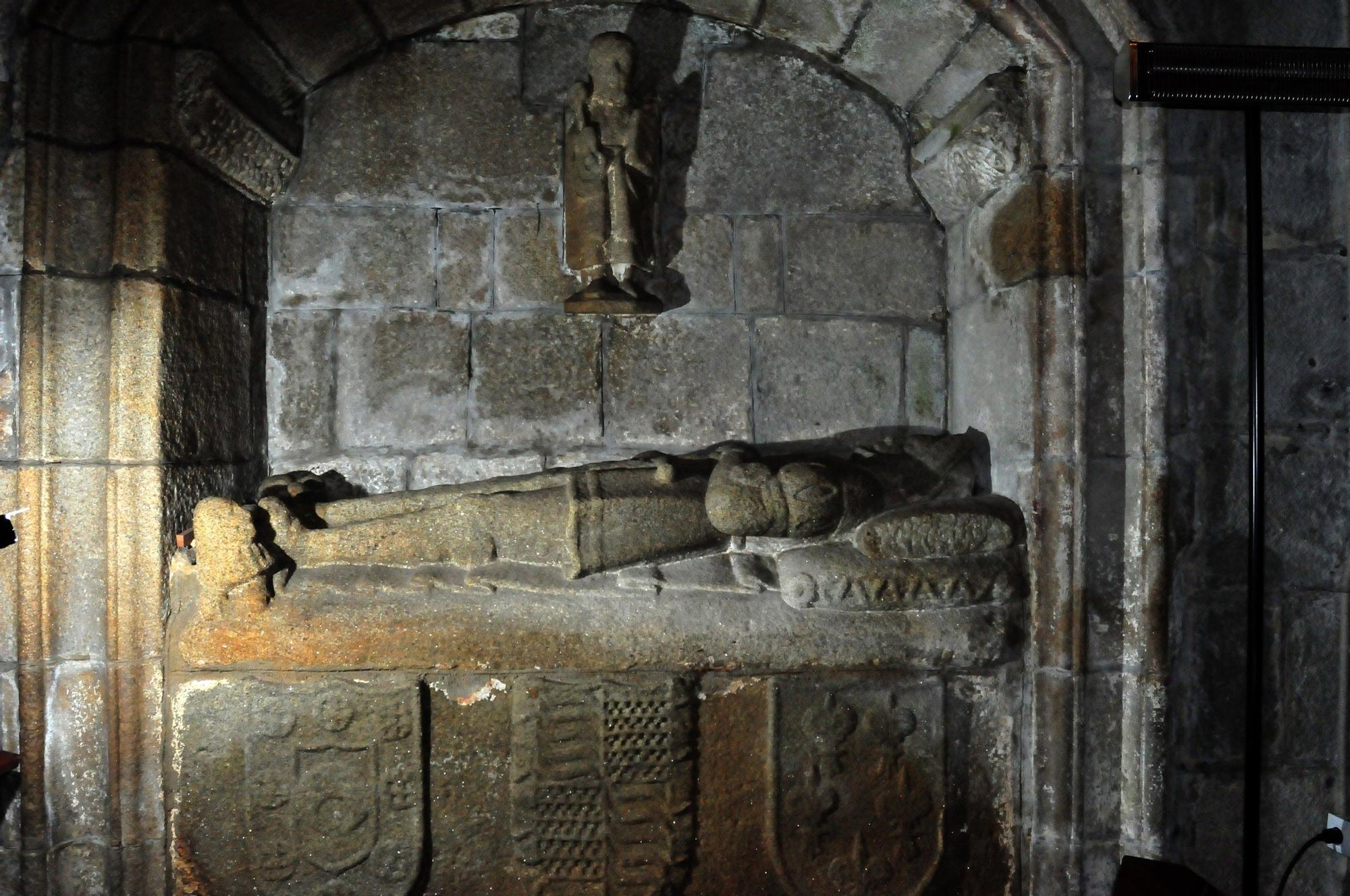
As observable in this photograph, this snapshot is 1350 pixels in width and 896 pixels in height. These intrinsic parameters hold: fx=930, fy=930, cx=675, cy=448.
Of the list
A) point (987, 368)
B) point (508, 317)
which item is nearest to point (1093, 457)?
point (987, 368)

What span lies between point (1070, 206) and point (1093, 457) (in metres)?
0.68

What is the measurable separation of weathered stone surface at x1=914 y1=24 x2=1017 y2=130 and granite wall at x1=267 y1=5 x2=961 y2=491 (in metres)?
0.04

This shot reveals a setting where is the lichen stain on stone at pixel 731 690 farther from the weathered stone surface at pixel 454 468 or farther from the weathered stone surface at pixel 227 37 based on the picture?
the weathered stone surface at pixel 227 37

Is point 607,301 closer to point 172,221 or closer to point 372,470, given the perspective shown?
point 372,470

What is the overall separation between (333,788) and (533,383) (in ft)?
4.37

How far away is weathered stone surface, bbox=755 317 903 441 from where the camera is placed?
3.11 m

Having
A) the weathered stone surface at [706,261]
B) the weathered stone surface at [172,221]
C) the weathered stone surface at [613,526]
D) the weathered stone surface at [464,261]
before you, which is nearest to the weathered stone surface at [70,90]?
the weathered stone surface at [172,221]

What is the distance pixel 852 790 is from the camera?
248 centimetres

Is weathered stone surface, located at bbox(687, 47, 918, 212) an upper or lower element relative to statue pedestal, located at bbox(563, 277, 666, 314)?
upper

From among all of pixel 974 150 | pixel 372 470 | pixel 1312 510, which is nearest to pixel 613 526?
pixel 372 470

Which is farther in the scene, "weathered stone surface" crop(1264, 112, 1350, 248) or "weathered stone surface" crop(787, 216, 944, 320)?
"weathered stone surface" crop(787, 216, 944, 320)

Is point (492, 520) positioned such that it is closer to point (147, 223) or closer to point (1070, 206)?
point (147, 223)

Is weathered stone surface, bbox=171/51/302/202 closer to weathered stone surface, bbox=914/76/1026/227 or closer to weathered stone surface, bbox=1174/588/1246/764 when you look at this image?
weathered stone surface, bbox=914/76/1026/227

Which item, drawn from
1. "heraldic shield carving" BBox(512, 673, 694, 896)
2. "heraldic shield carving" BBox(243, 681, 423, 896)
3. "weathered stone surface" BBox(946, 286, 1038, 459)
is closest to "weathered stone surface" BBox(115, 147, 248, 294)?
"heraldic shield carving" BBox(243, 681, 423, 896)
